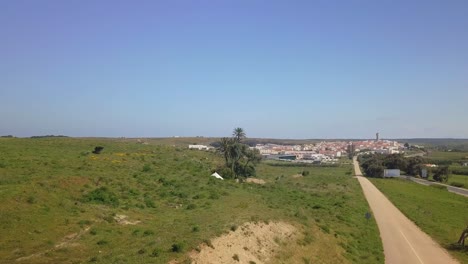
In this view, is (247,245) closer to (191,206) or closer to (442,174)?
(191,206)

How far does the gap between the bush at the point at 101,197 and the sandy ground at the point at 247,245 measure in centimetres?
1158

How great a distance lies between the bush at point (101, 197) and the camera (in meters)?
29.9

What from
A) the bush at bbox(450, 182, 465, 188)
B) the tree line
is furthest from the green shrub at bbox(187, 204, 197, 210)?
the tree line

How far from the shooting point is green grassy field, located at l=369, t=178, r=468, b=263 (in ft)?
120

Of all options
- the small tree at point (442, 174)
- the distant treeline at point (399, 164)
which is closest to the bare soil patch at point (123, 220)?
the small tree at point (442, 174)

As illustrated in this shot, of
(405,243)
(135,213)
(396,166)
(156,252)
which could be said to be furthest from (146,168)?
(396,166)

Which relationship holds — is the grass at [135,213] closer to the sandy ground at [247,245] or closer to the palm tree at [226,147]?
the sandy ground at [247,245]

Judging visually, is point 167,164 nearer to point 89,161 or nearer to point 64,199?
point 89,161

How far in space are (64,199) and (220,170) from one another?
36313mm

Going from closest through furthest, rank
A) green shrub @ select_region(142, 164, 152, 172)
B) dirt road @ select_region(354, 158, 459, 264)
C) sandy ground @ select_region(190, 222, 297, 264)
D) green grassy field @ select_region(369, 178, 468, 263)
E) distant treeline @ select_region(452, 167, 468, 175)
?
sandy ground @ select_region(190, 222, 297, 264) → dirt road @ select_region(354, 158, 459, 264) → green grassy field @ select_region(369, 178, 468, 263) → green shrub @ select_region(142, 164, 152, 172) → distant treeline @ select_region(452, 167, 468, 175)

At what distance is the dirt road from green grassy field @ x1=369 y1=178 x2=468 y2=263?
38.6 inches

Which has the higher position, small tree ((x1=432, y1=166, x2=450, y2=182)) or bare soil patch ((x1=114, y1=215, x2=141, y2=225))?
bare soil patch ((x1=114, y1=215, x2=141, y2=225))

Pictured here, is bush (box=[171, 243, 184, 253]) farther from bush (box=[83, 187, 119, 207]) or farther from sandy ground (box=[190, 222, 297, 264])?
bush (box=[83, 187, 119, 207])

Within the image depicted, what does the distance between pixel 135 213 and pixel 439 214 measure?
40818mm
